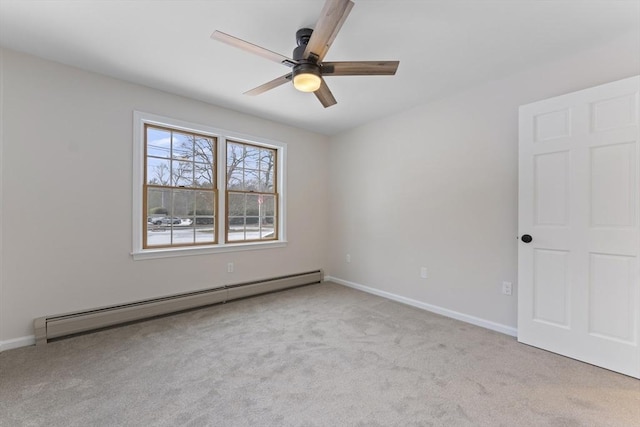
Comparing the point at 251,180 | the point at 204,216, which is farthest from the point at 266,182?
the point at 204,216

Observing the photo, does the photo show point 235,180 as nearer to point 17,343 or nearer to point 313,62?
point 313,62

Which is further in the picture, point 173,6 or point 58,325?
point 58,325

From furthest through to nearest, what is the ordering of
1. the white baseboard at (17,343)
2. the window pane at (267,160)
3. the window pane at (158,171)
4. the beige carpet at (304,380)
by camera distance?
the window pane at (267,160) → the window pane at (158,171) → the white baseboard at (17,343) → the beige carpet at (304,380)

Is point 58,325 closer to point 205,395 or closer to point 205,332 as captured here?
point 205,332

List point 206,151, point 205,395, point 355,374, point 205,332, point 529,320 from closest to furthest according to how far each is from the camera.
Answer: point 205,395 < point 355,374 < point 529,320 < point 205,332 < point 206,151

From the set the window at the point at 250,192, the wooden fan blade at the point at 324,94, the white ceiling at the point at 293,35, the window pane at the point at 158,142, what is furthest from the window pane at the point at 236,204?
the wooden fan blade at the point at 324,94

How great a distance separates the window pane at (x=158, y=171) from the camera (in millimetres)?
3162

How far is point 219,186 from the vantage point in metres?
3.64

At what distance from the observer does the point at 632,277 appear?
6.61 feet

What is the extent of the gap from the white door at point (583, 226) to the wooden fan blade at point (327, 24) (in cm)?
200

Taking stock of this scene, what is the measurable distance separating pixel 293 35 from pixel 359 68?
0.64m

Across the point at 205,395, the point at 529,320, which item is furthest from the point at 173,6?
the point at 529,320

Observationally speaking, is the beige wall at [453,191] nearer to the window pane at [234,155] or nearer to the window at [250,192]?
the window at [250,192]

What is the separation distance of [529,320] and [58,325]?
13.9 feet
